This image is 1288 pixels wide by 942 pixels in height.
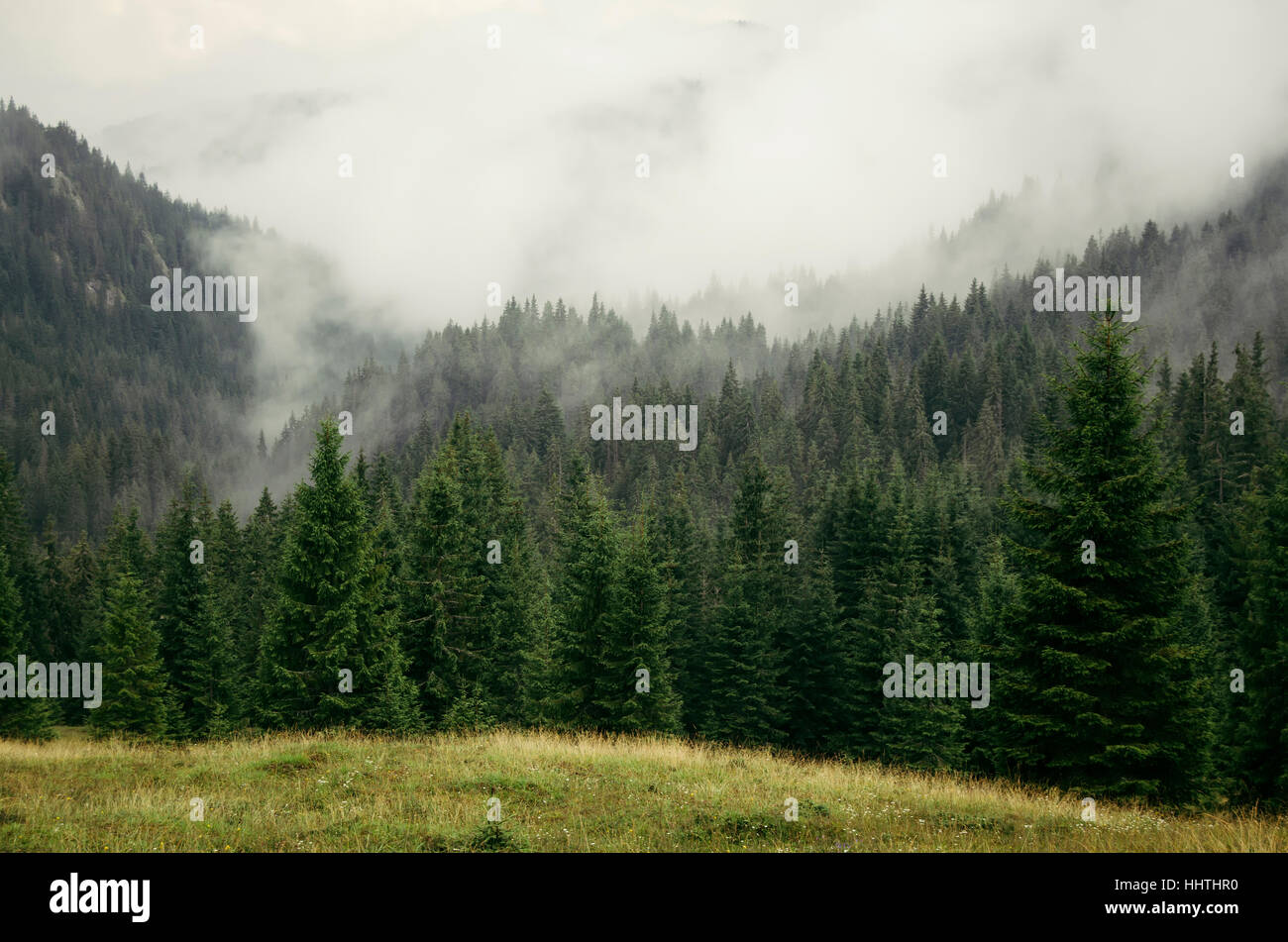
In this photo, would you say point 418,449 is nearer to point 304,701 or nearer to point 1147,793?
point 304,701

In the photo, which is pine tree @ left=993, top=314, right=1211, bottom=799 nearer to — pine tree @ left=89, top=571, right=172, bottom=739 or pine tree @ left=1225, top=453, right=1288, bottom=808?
pine tree @ left=1225, top=453, right=1288, bottom=808

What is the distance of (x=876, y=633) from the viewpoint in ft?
158

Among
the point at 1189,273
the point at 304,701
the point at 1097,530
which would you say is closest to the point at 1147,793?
the point at 1097,530

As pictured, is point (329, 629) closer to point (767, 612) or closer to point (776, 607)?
point (767, 612)

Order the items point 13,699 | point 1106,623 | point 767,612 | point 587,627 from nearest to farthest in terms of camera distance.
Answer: point 1106,623 → point 587,627 → point 13,699 → point 767,612

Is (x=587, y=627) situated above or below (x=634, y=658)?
above

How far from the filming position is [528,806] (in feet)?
43.8

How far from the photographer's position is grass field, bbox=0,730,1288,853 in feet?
36.8

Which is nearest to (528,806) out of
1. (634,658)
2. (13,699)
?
(634,658)

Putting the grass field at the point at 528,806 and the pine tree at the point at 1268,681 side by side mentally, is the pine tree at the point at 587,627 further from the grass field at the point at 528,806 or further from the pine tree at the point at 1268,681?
the pine tree at the point at 1268,681
